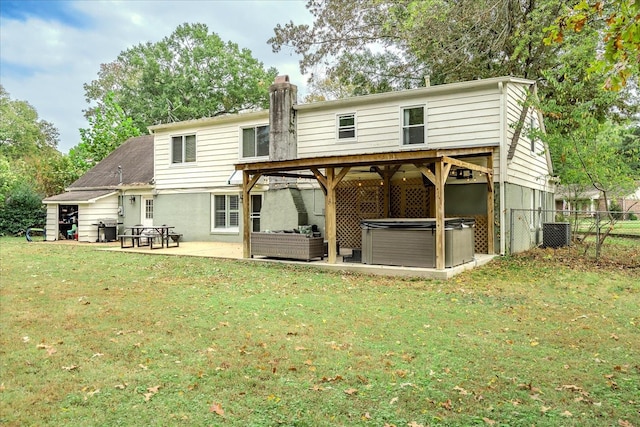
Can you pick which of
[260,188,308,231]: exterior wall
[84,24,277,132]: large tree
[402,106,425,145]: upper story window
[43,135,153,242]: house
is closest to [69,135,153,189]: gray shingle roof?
[43,135,153,242]: house

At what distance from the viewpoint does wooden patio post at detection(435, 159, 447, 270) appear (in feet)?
29.0

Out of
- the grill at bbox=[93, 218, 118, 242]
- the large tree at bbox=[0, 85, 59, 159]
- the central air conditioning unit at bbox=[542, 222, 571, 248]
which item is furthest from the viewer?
the large tree at bbox=[0, 85, 59, 159]

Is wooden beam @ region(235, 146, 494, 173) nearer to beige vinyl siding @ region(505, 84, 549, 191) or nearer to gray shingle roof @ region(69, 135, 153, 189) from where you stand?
beige vinyl siding @ region(505, 84, 549, 191)

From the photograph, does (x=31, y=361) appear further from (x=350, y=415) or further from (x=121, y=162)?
(x=121, y=162)

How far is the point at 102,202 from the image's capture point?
18.0 m

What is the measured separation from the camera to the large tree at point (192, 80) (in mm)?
31750

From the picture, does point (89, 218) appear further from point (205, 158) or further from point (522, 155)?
point (522, 155)

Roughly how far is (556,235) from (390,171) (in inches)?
242

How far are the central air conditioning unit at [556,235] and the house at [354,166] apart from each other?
3.29 feet

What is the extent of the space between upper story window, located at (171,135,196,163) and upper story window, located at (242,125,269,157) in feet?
8.15

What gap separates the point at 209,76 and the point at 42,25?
28.3m

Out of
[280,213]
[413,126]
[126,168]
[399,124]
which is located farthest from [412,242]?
[126,168]

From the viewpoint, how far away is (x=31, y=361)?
3.99 metres

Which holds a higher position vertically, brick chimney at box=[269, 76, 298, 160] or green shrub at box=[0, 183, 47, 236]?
brick chimney at box=[269, 76, 298, 160]
